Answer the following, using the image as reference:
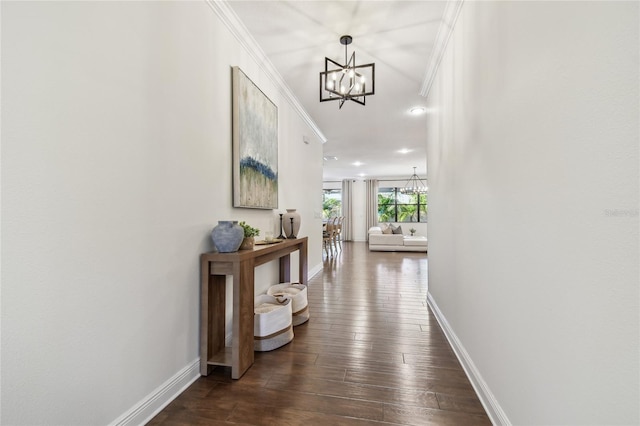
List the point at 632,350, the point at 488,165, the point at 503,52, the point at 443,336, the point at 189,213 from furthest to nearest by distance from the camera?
1. the point at 443,336
2. the point at 189,213
3. the point at 488,165
4. the point at 503,52
5. the point at 632,350

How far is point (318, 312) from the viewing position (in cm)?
306

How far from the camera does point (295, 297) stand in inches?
105

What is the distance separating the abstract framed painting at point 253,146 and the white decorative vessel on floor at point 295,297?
838 mm

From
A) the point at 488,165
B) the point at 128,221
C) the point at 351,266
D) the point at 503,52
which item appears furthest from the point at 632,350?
the point at 351,266

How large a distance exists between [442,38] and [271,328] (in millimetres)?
2751

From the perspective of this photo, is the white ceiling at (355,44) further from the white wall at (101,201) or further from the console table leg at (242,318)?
the console table leg at (242,318)

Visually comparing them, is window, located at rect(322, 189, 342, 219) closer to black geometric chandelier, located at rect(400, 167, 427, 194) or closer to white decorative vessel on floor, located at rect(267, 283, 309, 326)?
black geometric chandelier, located at rect(400, 167, 427, 194)

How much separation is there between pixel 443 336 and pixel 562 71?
7.03 feet

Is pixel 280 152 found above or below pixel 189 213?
above

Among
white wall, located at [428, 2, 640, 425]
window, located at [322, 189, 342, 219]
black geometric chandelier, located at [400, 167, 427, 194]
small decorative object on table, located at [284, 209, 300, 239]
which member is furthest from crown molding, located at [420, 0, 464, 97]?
window, located at [322, 189, 342, 219]

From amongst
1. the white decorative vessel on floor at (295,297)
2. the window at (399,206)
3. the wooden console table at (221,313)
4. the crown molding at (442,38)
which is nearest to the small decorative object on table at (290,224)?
the white decorative vessel on floor at (295,297)

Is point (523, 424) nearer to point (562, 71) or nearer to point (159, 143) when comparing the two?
point (562, 71)

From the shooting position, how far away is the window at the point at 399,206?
11.0 meters

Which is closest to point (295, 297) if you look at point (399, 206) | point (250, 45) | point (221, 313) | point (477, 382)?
point (221, 313)
